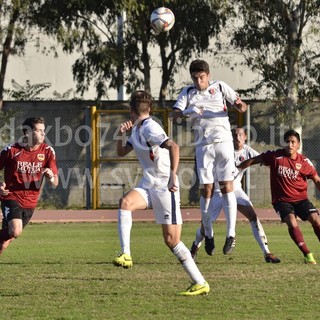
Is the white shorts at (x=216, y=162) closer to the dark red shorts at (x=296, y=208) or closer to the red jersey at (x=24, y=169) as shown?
the dark red shorts at (x=296, y=208)

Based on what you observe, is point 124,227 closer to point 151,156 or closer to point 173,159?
point 151,156

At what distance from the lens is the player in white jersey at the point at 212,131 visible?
13398 millimetres

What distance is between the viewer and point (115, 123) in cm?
3045

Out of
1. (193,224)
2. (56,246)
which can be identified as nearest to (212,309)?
(56,246)

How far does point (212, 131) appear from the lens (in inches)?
539

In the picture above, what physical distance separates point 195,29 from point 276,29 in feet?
7.67

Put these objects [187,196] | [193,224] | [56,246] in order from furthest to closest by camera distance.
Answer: [187,196] → [193,224] → [56,246]

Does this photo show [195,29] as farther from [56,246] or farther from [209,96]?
[209,96]

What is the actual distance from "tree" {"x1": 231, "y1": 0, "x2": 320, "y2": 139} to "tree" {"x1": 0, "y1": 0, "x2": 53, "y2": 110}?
231 inches

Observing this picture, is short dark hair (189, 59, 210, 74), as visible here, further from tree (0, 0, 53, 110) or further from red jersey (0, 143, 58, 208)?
tree (0, 0, 53, 110)

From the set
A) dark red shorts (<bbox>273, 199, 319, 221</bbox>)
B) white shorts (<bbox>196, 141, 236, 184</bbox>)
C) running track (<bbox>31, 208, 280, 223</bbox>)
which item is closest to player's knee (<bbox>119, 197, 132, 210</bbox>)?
white shorts (<bbox>196, 141, 236, 184</bbox>)

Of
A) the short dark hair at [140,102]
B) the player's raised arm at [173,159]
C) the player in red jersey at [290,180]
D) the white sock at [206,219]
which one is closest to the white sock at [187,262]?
the player's raised arm at [173,159]

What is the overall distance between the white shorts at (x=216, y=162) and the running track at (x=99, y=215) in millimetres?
11879

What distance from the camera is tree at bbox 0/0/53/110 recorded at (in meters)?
29.8
